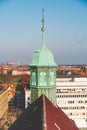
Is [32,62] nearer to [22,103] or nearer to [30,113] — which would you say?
[30,113]

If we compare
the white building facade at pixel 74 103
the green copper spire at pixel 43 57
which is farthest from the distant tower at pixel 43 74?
the white building facade at pixel 74 103

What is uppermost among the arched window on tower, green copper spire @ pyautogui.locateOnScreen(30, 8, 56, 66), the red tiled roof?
green copper spire @ pyautogui.locateOnScreen(30, 8, 56, 66)

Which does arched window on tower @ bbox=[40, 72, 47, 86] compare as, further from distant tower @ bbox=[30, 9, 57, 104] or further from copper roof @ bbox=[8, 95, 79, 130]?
copper roof @ bbox=[8, 95, 79, 130]

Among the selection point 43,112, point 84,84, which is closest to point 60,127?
point 43,112

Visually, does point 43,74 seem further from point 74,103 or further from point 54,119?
point 74,103

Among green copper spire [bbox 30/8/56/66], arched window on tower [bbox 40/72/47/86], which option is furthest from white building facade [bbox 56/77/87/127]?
arched window on tower [bbox 40/72/47/86]

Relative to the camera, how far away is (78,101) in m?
48.0

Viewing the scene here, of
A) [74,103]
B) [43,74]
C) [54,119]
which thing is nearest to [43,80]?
[43,74]

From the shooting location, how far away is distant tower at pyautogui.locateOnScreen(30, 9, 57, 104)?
1096 cm

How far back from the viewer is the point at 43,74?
1108 centimetres

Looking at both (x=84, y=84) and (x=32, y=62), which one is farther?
(x=84, y=84)

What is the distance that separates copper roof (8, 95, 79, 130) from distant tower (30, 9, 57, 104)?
366mm

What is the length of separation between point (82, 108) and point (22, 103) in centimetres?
1515

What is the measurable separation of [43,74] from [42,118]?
2.56 metres
